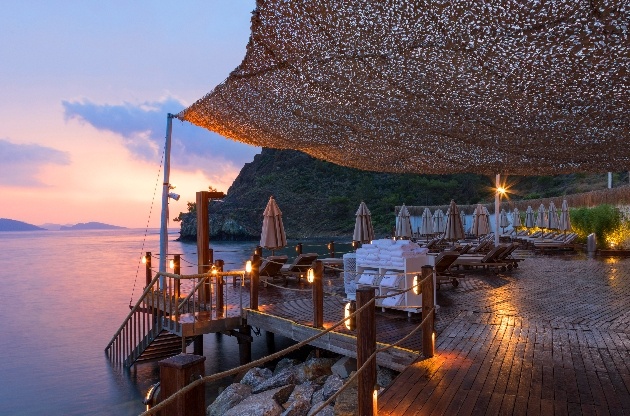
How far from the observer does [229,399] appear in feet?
22.6

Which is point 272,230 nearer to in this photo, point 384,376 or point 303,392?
point 303,392

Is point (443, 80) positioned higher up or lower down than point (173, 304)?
higher up

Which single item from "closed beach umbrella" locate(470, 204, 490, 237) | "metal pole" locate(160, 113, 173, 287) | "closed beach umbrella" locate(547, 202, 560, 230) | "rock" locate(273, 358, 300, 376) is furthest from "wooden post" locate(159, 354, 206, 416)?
"closed beach umbrella" locate(547, 202, 560, 230)

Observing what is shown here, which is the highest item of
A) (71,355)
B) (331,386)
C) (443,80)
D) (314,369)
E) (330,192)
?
(330,192)

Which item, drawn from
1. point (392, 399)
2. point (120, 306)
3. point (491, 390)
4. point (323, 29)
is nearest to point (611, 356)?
point (491, 390)

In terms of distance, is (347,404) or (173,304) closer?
(347,404)

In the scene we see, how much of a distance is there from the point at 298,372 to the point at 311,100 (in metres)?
4.69

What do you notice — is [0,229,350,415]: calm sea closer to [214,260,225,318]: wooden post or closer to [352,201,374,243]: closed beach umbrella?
[214,260,225,318]: wooden post

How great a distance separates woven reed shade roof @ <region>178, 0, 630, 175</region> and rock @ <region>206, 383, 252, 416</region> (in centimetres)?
392

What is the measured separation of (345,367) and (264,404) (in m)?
1.14

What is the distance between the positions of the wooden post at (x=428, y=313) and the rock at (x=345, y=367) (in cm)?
166

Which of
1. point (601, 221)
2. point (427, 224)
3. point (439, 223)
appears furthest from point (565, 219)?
point (427, 224)

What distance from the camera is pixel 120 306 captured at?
21.9 metres

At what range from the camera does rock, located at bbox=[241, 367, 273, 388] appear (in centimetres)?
758
